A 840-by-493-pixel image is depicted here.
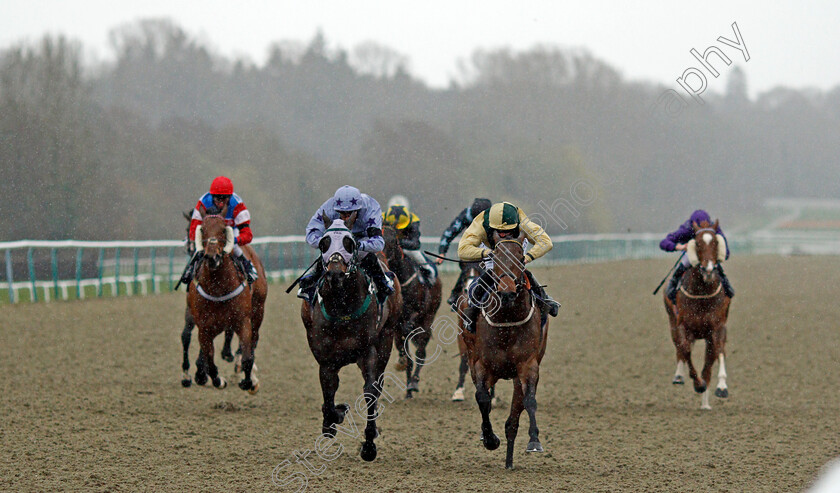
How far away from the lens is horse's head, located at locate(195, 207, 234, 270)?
26.5 ft

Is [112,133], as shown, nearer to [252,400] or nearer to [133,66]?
[133,66]

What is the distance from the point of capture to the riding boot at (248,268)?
352 inches

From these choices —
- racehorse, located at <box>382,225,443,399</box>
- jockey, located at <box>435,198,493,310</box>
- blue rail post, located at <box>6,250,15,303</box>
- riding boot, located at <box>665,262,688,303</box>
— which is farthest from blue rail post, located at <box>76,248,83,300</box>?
riding boot, located at <box>665,262,688,303</box>

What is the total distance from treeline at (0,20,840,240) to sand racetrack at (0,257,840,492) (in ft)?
20.6

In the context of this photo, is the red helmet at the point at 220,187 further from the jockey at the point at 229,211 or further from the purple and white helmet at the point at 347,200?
the purple and white helmet at the point at 347,200

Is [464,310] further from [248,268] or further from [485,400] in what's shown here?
[248,268]

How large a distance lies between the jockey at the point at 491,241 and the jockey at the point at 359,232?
708 millimetres

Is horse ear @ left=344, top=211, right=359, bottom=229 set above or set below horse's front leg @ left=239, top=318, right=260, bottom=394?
above

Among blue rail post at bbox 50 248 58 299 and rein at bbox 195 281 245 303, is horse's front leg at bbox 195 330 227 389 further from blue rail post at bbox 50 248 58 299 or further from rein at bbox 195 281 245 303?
blue rail post at bbox 50 248 58 299

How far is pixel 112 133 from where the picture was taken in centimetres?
2483

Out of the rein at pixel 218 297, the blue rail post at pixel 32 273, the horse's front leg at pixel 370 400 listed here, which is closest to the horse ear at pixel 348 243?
the horse's front leg at pixel 370 400

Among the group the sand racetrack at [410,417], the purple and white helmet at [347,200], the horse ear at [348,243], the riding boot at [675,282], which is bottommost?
the sand racetrack at [410,417]

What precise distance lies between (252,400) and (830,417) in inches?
234

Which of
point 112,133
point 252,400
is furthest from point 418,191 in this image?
point 252,400
